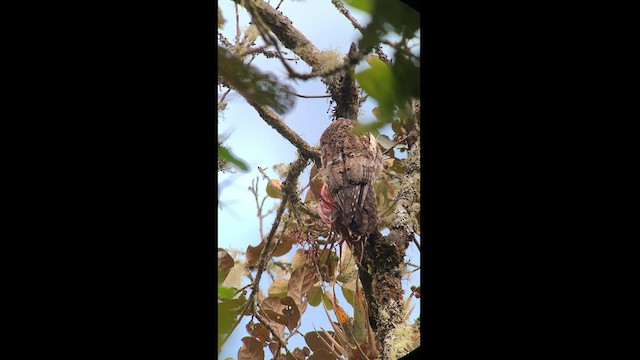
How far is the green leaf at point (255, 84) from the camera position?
447mm

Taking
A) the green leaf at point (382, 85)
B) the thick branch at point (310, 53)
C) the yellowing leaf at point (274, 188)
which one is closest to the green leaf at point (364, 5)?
the green leaf at point (382, 85)

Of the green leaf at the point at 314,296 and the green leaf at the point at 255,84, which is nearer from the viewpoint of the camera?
the green leaf at the point at 255,84

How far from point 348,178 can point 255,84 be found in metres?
0.63

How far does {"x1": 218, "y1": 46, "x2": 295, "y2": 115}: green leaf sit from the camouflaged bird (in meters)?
0.47

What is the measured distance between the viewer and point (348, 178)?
107cm

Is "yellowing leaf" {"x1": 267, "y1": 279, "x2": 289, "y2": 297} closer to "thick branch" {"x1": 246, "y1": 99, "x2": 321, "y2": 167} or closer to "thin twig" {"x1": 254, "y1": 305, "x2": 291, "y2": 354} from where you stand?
"thin twig" {"x1": 254, "y1": 305, "x2": 291, "y2": 354}

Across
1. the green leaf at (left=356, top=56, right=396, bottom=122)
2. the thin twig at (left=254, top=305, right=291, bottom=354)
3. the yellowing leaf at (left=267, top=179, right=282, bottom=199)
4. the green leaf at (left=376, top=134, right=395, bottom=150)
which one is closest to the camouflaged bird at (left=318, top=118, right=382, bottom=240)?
the green leaf at (left=376, top=134, right=395, bottom=150)

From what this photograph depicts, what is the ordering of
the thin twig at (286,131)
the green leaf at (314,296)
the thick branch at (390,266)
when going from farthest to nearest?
the thick branch at (390,266) → the green leaf at (314,296) → the thin twig at (286,131)

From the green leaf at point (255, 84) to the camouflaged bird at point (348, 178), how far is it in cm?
47

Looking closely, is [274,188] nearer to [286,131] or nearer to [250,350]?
→ [286,131]

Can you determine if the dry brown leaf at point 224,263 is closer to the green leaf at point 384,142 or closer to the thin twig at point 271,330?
→ the thin twig at point 271,330

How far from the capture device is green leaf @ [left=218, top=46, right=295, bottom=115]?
1.47 feet
